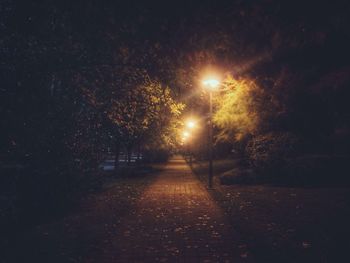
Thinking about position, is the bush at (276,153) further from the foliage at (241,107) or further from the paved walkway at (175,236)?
the paved walkway at (175,236)

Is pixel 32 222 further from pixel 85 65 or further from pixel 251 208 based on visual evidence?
pixel 251 208

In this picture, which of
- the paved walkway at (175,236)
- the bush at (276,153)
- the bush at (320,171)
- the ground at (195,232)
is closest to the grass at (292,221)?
the ground at (195,232)

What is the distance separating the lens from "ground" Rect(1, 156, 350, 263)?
23.6ft

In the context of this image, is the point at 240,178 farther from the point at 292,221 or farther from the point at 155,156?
the point at 155,156

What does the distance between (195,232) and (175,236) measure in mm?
624

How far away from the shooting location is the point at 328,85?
17531 mm

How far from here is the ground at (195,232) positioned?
23.6ft

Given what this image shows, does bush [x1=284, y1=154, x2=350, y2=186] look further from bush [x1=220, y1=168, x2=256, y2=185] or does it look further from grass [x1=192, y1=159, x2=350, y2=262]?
bush [x1=220, y1=168, x2=256, y2=185]

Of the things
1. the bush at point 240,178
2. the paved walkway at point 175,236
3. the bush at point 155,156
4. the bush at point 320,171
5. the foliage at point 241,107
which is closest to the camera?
the paved walkway at point 175,236

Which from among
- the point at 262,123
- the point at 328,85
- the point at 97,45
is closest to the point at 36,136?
the point at 97,45

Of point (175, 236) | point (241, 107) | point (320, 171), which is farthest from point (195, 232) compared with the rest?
point (241, 107)

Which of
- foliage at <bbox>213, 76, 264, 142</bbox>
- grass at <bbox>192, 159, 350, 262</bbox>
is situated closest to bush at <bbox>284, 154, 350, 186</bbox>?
grass at <bbox>192, 159, 350, 262</bbox>

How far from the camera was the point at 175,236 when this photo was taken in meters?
8.78

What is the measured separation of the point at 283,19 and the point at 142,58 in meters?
3.50
